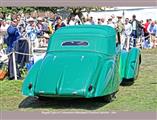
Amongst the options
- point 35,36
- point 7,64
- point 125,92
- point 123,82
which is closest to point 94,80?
point 125,92

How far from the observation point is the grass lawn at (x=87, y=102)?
29.0 feet

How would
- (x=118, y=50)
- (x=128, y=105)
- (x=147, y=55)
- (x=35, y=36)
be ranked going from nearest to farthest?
(x=128, y=105)
(x=118, y=50)
(x=147, y=55)
(x=35, y=36)

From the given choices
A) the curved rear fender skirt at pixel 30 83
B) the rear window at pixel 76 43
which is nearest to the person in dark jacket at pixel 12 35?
the rear window at pixel 76 43

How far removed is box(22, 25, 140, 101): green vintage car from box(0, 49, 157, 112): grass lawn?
29cm

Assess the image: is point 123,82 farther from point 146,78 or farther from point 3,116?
point 3,116

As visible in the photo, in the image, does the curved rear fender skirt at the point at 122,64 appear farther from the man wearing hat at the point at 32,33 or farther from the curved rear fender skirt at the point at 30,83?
the man wearing hat at the point at 32,33

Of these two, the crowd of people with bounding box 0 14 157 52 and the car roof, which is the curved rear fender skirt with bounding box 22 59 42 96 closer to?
the car roof

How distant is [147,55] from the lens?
60.5 feet

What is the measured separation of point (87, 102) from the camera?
9.49 metres

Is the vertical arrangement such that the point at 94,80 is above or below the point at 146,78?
above

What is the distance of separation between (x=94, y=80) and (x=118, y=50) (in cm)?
218

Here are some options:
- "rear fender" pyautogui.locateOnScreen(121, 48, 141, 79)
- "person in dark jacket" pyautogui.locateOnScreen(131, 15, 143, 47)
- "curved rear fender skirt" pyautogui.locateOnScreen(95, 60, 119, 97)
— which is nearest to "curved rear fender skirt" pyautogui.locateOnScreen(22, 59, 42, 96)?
"curved rear fender skirt" pyautogui.locateOnScreen(95, 60, 119, 97)

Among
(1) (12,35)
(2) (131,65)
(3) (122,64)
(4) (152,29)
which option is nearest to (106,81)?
(3) (122,64)
